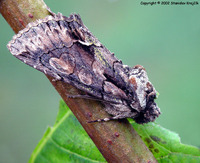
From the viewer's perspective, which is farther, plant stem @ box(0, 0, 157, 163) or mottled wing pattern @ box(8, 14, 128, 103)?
mottled wing pattern @ box(8, 14, 128, 103)

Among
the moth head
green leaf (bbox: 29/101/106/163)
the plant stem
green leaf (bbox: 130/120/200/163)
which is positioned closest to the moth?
the moth head

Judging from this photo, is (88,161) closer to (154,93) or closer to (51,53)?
(154,93)

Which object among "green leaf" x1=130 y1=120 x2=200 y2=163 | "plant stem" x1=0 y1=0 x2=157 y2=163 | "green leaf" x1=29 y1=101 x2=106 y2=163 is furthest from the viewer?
"green leaf" x1=29 y1=101 x2=106 y2=163

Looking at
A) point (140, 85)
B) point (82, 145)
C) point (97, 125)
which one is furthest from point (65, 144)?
point (140, 85)

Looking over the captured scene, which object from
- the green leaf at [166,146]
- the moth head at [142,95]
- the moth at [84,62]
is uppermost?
the moth at [84,62]

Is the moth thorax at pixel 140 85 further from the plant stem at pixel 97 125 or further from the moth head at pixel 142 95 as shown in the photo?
the plant stem at pixel 97 125

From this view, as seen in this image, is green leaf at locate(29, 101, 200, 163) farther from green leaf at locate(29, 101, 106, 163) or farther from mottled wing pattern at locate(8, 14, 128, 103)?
mottled wing pattern at locate(8, 14, 128, 103)

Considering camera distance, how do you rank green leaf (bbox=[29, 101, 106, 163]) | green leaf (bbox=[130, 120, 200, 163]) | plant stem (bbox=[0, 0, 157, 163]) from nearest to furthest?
plant stem (bbox=[0, 0, 157, 163])
green leaf (bbox=[130, 120, 200, 163])
green leaf (bbox=[29, 101, 106, 163])

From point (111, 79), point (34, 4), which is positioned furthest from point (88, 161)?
point (34, 4)

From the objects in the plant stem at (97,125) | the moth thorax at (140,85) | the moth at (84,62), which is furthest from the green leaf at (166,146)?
the plant stem at (97,125)
